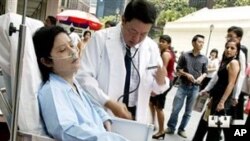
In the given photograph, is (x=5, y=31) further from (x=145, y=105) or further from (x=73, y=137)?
(x=145, y=105)

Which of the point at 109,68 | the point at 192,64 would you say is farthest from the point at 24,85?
the point at 192,64

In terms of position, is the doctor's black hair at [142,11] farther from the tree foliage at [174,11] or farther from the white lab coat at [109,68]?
the tree foliage at [174,11]

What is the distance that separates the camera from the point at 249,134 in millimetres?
3334

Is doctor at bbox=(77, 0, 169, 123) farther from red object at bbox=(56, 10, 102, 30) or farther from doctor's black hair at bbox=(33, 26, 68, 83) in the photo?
red object at bbox=(56, 10, 102, 30)

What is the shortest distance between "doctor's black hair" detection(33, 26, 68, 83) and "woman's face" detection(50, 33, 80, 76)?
0.8 inches

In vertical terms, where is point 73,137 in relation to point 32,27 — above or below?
below

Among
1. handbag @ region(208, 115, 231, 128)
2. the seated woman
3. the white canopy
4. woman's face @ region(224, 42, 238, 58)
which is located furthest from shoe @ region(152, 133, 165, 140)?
the white canopy

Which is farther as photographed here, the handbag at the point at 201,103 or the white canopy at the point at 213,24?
the white canopy at the point at 213,24

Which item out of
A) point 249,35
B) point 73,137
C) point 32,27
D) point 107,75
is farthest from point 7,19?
point 249,35

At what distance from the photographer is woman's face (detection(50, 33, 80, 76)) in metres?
1.69

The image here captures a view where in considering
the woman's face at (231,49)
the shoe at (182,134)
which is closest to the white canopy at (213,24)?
the shoe at (182,134)

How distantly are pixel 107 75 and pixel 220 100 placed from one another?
75.4 inches

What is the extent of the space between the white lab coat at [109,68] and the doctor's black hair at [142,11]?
0.75ft

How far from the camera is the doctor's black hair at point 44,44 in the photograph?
5.54 ft
